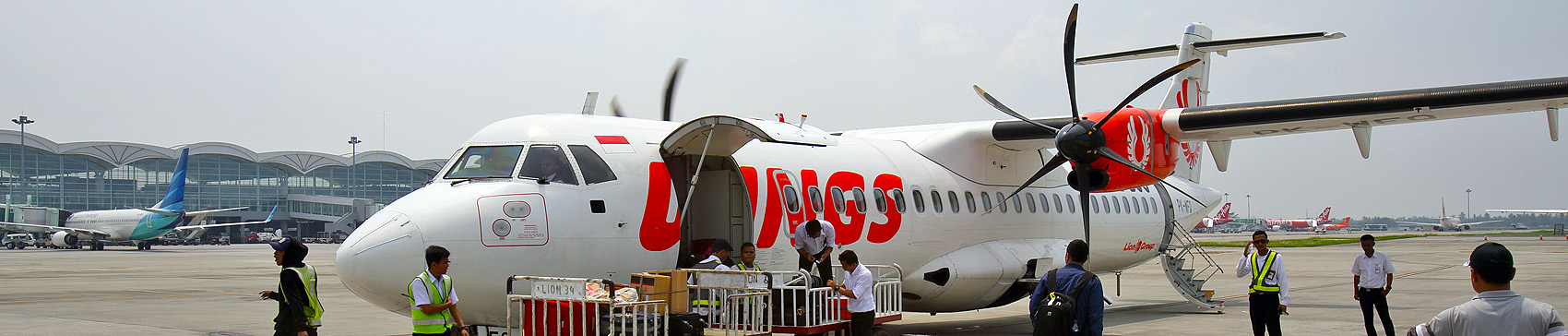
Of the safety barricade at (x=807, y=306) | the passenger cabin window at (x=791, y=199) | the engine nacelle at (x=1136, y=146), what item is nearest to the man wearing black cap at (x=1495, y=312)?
the safety barricade at (x=807, y=306)

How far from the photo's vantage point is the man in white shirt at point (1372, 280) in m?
10.6

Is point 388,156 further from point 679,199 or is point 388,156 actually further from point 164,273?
point 679,199

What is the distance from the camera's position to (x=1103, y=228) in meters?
15.3

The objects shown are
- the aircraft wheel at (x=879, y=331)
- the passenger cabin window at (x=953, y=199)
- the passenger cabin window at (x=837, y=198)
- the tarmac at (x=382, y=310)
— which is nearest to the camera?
the aircraft wheel at (x=879, y=331)

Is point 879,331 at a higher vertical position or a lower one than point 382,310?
higher

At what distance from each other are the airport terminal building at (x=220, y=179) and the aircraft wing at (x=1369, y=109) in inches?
2787

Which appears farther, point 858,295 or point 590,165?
point 590,165

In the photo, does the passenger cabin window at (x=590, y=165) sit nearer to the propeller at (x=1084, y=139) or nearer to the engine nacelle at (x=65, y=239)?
the propeller at (x=1084, y=139)

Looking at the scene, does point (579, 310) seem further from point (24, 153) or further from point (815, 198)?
point (24, 153)

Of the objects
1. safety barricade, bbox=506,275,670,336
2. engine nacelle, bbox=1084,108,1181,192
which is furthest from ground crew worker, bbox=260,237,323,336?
engine nacelle, bbox=1084,108,1181,192

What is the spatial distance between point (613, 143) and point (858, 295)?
247 centimetres

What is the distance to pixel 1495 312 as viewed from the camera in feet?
12.3

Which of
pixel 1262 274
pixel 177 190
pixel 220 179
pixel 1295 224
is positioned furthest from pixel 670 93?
pixel 1295 224

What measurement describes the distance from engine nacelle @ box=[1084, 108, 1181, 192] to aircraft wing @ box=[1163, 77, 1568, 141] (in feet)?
0.58
